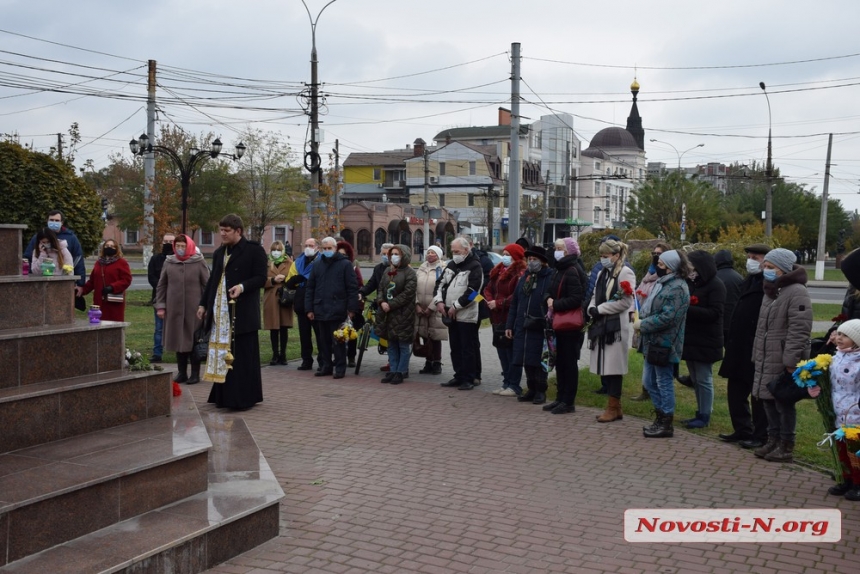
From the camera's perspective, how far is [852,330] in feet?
22.1

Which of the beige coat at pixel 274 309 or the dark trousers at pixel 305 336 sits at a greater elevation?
the beige coat at pixel 274 309

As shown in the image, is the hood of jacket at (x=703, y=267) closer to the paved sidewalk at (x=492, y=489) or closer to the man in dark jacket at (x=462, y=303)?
the paved sidewalk at (x=492, y=489)

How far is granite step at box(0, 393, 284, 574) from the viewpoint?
188 inches

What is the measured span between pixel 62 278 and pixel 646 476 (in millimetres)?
5168

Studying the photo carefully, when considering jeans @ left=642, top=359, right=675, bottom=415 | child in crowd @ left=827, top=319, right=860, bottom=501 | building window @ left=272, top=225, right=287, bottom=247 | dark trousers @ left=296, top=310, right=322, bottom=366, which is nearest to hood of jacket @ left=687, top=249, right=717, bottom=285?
jeans @ left=642, top=359, right=675, bottom=415

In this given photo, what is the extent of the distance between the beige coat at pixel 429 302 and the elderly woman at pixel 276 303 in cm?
216

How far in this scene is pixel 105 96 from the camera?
28.6m

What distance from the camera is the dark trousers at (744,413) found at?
871cm

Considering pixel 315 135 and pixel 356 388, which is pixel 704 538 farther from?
pixel 315 135

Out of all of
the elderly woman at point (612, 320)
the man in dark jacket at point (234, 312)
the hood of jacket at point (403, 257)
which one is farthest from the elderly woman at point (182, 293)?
the elderly woman at point (612, 320)

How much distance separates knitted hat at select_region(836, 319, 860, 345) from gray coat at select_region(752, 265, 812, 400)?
706 millimetres

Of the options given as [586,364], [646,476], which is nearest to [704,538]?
[646,476]

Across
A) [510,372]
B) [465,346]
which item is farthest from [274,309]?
[510,372]

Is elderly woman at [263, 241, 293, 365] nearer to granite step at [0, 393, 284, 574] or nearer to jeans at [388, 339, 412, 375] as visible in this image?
jeans at [388, 339, 412, 375]
